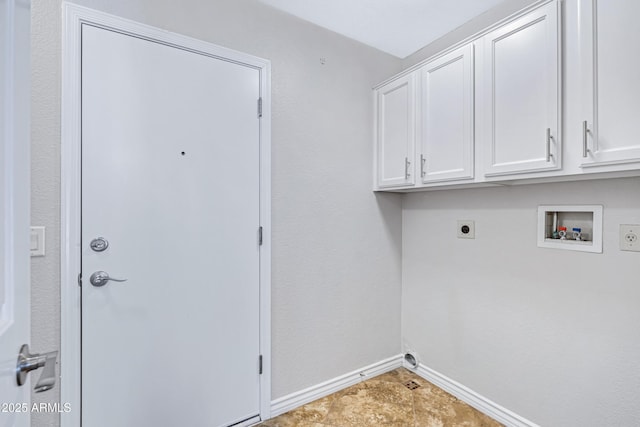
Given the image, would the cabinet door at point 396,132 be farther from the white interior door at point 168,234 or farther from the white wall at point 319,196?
the white interior door at point 168,234

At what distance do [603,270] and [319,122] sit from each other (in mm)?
1760

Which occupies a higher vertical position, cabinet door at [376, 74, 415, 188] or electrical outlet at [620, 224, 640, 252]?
cabinet door at [376, 74, 415, 188]

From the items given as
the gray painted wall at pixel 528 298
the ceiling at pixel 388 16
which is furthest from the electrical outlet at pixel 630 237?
the ceiling at pixel 388 16

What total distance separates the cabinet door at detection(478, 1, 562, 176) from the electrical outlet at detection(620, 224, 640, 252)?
1.41 feet

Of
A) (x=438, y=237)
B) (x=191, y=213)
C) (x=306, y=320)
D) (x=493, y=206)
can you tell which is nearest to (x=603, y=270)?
(x=493, y=206)

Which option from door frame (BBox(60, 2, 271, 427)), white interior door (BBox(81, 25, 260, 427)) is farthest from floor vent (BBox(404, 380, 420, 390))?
door frame (BBox(60, 2, 271, 427))

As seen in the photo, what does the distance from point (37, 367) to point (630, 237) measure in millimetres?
2148

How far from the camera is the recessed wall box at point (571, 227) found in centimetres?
147

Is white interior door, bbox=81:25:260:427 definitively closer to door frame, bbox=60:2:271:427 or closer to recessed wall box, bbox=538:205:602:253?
door frame, bbox=60:2:271:427

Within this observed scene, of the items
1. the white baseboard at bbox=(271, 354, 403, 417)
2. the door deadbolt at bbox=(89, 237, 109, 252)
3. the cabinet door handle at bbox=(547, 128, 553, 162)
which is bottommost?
the white baseboard at bbox=(271, 354, 403, 417)

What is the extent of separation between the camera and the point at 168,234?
5.09 feet

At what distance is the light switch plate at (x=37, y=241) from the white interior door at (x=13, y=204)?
0.78 m

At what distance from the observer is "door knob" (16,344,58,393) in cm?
61

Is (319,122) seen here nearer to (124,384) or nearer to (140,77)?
(140,77)
